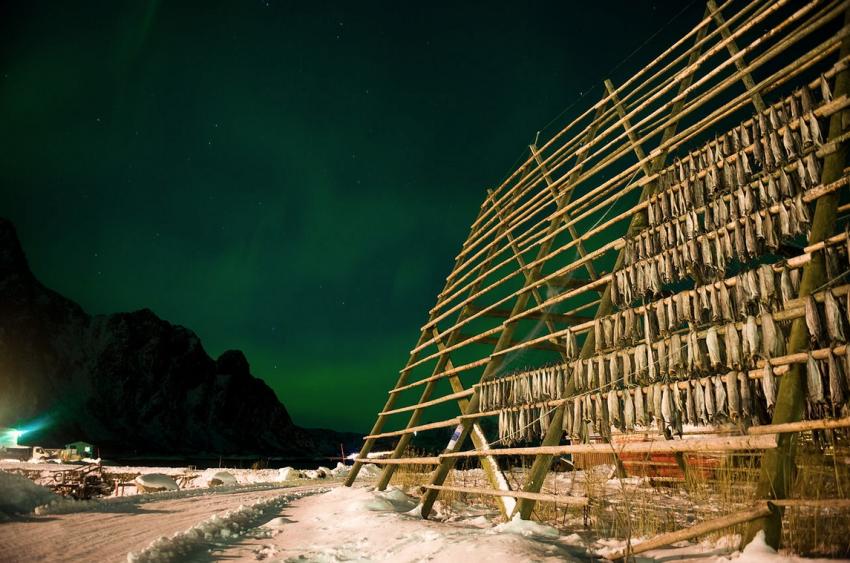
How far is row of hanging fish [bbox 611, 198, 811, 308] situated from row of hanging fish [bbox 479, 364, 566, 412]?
939 millimetres

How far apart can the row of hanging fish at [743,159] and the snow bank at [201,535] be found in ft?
17.3

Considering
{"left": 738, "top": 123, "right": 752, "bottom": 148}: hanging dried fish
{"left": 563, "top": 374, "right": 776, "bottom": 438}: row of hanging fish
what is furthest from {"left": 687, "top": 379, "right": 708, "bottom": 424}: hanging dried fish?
{"left": 738, "top": 123, "right": 752, "bottom": 148}: hanging dried fish

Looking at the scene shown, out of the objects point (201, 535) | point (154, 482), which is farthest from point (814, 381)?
point (154, 482)

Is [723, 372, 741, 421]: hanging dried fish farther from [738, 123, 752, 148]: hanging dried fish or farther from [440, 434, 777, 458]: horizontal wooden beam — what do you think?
[738, 123, 752, 148]: hanging dried fish

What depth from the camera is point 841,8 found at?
316cm

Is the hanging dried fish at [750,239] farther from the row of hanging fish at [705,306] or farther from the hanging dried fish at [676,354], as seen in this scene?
the hanging dried fish at [676,354]

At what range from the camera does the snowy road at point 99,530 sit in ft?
15.2

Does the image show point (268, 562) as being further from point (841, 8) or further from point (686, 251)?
point (841, 8)

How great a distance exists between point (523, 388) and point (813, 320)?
2716 millimetres

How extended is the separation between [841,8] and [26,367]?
321 feet

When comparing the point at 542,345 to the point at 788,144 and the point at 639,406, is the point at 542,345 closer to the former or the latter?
the point at 639,406

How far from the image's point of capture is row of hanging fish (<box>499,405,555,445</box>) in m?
4.54

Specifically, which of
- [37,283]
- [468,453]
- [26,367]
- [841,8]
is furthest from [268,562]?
[37,283]

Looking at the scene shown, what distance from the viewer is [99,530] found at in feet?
19.5
